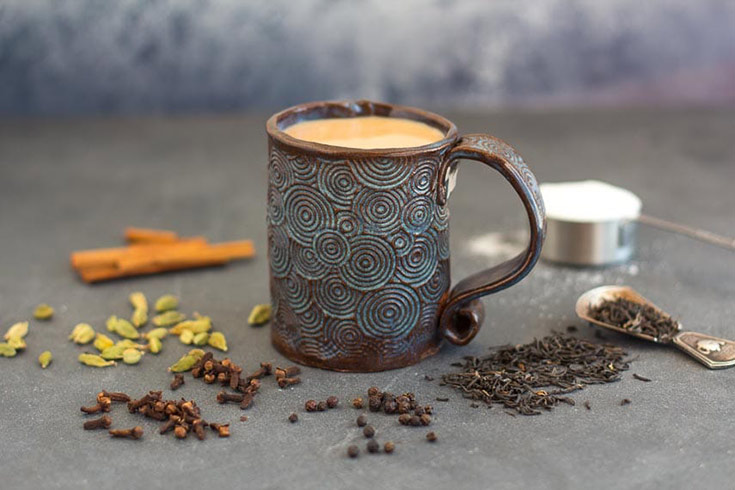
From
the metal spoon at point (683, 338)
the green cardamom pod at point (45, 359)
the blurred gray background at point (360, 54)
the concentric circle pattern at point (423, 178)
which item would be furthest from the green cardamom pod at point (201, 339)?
the blurred gray background at point (360, 54)

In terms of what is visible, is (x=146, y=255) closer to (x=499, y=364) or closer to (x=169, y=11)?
(x=499, y=364)

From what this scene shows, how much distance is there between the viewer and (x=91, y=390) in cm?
158

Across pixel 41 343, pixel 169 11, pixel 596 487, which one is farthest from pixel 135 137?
pixel 596 487

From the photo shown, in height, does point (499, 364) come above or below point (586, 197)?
below

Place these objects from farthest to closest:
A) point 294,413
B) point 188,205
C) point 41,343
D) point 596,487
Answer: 1. point 188,205
2. point 41,343
3. point 294,413
4. point 596,487

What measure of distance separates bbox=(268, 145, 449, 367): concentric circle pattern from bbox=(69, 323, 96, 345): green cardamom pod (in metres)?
0.34

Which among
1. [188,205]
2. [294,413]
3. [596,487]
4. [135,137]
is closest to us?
[596,487]

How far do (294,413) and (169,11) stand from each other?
180cm

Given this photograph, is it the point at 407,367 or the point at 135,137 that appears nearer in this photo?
the point at 407,367

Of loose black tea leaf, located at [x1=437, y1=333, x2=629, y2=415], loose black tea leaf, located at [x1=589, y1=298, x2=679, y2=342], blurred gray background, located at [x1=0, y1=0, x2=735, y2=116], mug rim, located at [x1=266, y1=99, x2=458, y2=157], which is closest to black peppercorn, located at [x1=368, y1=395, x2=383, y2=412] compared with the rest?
loose black tea leaf, located at [x1=437, y1=333, x2=629, y2=415]

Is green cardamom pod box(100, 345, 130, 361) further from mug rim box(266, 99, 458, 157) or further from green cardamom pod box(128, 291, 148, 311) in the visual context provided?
mug rim box(266, 99, 458, 157)

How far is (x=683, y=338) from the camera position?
1.69 m

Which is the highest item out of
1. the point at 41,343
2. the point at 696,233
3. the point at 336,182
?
the point at 336,182

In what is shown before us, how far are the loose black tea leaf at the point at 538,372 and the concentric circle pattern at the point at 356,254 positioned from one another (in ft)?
0.34
